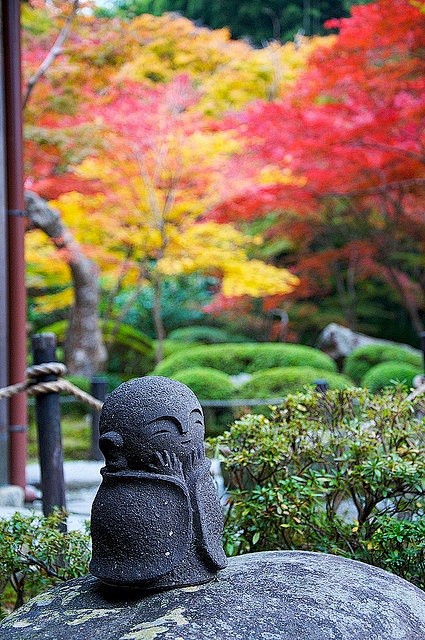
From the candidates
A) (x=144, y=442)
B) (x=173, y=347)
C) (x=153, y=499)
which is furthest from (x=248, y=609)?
(x=173, y=347)

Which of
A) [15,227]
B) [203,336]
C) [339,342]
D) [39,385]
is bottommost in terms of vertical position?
[39,385]

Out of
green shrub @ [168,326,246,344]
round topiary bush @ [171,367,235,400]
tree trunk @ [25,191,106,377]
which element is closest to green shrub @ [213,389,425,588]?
round topiary bush @ [171,367,235,400]

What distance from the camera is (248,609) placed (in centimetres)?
166

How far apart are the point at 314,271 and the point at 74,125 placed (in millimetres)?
6120

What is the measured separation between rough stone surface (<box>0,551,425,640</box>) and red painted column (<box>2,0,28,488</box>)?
305cm

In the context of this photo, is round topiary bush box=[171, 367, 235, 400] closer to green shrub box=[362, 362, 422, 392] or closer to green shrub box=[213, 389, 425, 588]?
green shrub box=[362, 362, 422, 392]

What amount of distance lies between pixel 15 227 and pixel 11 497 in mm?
1826

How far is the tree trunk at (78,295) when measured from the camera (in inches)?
401

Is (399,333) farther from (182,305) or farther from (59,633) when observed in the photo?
(59,633)

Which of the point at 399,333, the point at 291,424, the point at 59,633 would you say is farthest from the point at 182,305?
the point at 59,633

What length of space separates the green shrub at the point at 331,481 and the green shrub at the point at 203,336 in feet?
39.5

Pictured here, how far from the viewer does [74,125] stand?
32.6ft

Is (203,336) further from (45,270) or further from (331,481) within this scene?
(331,481)

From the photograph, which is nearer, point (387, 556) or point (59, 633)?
point (59, 633)
